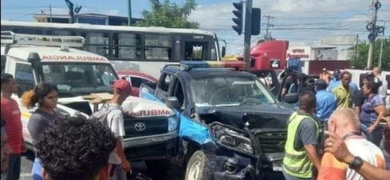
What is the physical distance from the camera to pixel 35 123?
491cm

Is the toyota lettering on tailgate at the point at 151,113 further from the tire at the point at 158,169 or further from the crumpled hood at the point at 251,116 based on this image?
the tire at the point at 158,169

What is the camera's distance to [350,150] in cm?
356

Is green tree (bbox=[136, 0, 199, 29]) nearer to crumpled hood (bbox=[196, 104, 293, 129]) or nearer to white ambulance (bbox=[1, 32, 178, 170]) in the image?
white ambulance (bbox=[1, 32, 178, 170])

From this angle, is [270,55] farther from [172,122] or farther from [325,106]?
[172,122]

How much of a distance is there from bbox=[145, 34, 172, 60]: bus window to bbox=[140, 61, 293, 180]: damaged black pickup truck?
11.0 metres

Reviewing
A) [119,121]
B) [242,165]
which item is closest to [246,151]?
[242,165]

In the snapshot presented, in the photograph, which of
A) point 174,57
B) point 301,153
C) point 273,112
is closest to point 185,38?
point 174,57

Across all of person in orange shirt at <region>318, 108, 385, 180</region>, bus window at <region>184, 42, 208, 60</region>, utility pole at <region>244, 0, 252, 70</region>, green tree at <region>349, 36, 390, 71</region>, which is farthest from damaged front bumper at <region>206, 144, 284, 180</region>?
green tree at <region>349, 36, 390, 71</region>

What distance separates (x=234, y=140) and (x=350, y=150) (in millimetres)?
3287

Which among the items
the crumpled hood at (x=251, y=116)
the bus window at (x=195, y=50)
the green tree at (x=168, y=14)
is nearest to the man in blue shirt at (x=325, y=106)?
the crumpled hood at (x=251, y=116)

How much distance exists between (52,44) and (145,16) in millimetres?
23341

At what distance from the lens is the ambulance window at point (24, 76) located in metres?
8.99

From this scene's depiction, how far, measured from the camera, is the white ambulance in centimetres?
771

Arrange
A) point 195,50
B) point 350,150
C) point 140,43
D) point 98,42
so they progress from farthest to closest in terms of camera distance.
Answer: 1. point 195,50
2. point 140,43
3. point 98,42
4. point 350,150
